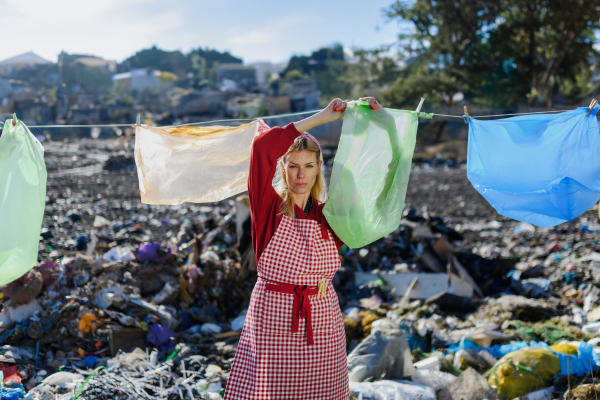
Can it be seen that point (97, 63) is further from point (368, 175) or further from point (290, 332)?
point (290, 332)

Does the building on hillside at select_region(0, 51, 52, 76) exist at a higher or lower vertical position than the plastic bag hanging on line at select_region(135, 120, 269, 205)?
higher

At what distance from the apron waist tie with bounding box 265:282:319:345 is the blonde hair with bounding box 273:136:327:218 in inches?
11.4

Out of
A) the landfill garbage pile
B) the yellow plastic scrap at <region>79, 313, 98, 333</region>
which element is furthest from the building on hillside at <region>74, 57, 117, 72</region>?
the yellow plastic scrap at <region>79, 313, 98, 333</region>

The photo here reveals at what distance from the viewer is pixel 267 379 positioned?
175cm

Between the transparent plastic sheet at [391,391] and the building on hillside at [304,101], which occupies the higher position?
the building on hillside at [304,101]

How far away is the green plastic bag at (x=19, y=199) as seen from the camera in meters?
1.96

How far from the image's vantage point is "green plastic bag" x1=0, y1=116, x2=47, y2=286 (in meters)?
1.96

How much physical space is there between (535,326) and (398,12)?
984 inches

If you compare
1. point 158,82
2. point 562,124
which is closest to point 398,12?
point 562,124

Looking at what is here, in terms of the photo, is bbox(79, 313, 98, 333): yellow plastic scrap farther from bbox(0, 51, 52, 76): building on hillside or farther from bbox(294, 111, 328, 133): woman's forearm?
bbox(0, 51, 52, 76): building on hillside

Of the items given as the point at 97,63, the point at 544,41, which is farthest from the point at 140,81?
the point at 544,41

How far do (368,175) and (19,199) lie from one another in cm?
154

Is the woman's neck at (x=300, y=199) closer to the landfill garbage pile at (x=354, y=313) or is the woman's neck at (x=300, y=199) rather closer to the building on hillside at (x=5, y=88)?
the landfill garbage pile at (x=354, y=313)

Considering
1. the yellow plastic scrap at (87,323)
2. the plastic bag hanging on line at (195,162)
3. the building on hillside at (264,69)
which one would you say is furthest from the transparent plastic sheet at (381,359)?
the building on hillside at (264,69)
